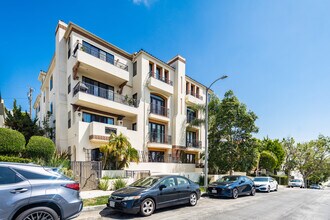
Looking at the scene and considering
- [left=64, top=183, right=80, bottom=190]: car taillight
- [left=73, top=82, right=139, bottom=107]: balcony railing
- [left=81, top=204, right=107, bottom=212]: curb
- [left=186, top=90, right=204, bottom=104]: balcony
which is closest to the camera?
[left=64, top=183, right=80, bottom=190]: car taillight

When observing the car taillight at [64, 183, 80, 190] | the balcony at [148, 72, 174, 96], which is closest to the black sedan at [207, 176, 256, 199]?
the car taillight at [64, 183, 80, 190]

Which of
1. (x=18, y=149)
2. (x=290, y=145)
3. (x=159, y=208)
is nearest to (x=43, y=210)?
(x=159, y=208)

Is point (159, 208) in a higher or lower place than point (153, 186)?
lower

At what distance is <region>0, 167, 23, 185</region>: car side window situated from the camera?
4641 millimetres

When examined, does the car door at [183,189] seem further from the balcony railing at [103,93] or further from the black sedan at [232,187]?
the balcony railing at [103,93]

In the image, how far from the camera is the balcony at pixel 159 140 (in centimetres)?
2050

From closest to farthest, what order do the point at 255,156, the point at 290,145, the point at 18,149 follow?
the point at 18,149
the point at 255,156
the point at 290,145

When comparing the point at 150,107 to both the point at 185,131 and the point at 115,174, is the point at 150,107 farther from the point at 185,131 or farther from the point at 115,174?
the point at 115,174

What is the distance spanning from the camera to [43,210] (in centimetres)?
481

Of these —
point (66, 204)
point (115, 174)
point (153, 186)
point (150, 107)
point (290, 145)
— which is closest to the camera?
point (66, 204)

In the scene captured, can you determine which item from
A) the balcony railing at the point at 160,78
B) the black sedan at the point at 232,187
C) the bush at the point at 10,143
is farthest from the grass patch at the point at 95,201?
the balcony railing at the point at 160,78

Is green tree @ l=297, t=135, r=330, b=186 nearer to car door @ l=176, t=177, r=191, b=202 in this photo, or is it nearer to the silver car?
car door @ l=176, t=177, r=191, b=202

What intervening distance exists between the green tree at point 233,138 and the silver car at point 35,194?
1663 cm

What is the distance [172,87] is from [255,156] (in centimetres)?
1091
